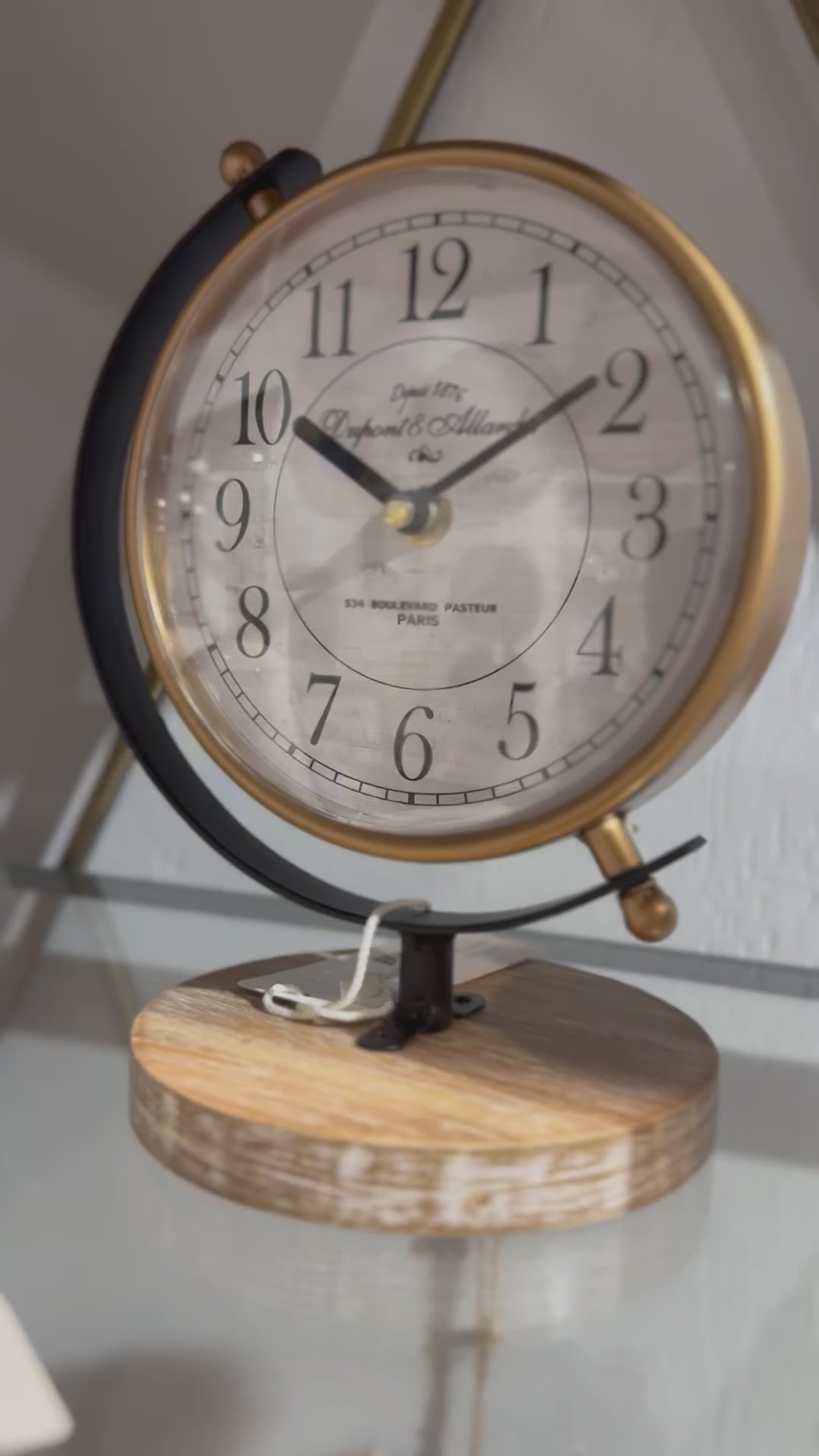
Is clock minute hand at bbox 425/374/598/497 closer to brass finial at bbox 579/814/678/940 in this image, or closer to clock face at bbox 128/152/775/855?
clock face at bbox 128/152/775/855

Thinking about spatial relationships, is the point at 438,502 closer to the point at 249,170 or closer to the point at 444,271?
the point at 444,271

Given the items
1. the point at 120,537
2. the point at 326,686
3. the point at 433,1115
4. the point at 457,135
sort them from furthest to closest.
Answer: the point at 457,135
the point at 120,537
the point at 326,686
the point at 433,1115

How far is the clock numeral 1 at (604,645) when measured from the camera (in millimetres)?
555

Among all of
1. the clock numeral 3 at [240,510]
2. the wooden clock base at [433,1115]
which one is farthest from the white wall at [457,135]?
the clock numeral 3 at [240,510]

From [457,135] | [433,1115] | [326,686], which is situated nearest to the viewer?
[433,1115]

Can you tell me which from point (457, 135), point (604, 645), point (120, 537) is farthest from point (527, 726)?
point (457, 135)

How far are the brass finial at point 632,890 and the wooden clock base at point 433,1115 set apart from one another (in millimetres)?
70

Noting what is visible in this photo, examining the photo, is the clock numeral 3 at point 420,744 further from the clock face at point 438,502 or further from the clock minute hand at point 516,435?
the clock minute hand at point 516,435

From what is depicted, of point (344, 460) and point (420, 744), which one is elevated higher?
point (344, 460)

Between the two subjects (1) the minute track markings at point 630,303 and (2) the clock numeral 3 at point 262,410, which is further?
(2) the clock numeral 3 at point 262,410

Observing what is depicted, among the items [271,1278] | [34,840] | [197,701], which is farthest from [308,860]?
[271,1278]

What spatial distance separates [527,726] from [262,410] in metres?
0.21

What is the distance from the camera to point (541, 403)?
57 cm

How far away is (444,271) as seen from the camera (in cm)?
59
